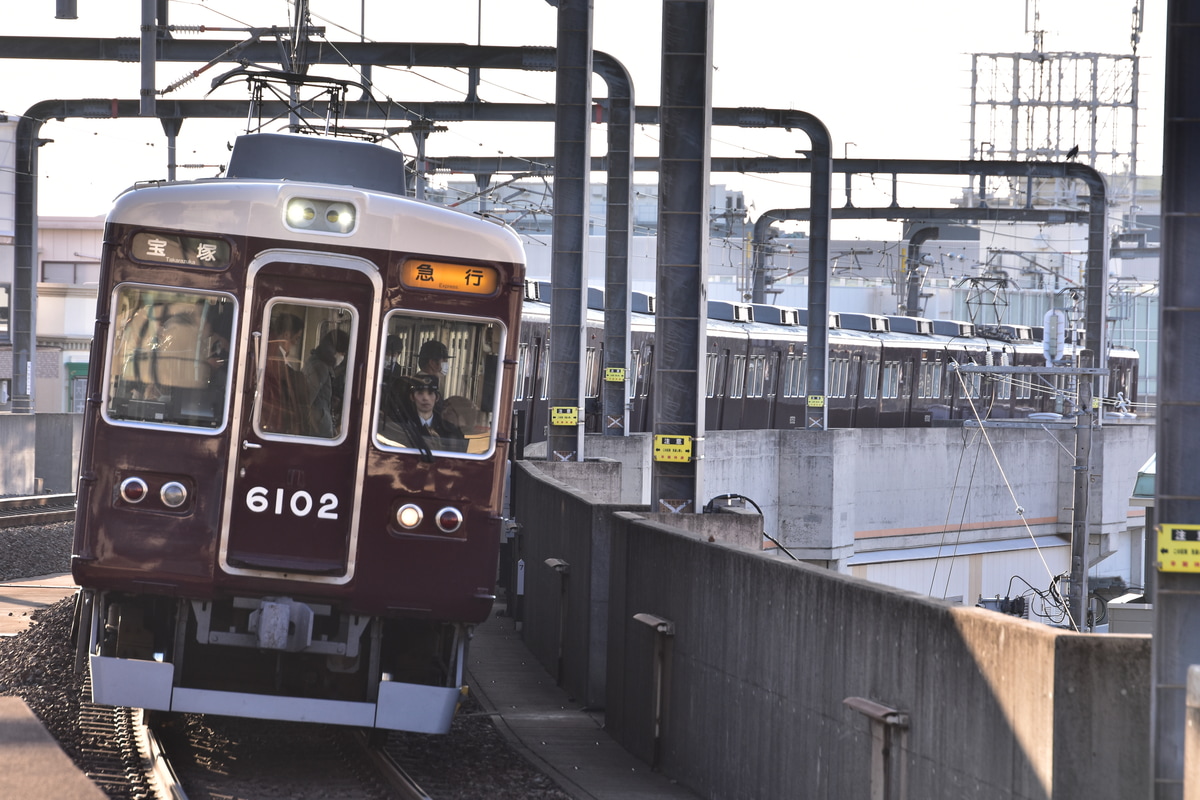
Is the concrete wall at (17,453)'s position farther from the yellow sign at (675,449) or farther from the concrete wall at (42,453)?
the yellow sign at (675,449)

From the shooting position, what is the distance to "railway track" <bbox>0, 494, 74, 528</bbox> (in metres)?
25.1

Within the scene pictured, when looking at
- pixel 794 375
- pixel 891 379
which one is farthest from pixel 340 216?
pixel 891 379

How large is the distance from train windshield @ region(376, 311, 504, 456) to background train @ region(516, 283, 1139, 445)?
17460 mm

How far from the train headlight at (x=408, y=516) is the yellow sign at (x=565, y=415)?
13575mm

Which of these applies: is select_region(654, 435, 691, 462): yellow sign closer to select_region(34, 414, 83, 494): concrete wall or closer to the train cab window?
the train cab window

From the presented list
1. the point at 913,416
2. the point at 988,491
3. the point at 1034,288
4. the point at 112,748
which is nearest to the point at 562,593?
the point at 112,748

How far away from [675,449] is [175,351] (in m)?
6.38

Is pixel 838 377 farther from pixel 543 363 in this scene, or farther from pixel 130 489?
pixel 130 489

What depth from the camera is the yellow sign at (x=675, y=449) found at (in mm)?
14258

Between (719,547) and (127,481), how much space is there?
3399 millimetres

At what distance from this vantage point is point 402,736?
35.5ft

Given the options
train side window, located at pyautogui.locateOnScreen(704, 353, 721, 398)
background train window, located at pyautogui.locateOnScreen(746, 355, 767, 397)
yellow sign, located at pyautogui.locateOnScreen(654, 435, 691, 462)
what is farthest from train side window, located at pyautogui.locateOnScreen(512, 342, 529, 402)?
yellow sign, located at pyautogui.locateOnScreen(654, 435, 691, 462)

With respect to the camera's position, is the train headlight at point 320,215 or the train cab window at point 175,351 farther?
the train headlight at point 320,215

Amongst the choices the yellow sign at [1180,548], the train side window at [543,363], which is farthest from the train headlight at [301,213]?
the train side window at [543,363]
